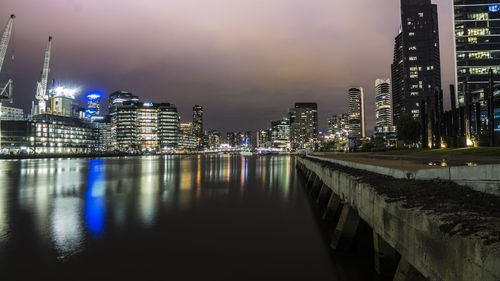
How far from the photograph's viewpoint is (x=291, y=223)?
2747cm

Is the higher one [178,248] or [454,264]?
[454,264]

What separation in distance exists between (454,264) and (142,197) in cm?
3786

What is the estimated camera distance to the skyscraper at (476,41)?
179m

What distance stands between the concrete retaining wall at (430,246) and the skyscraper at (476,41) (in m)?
192

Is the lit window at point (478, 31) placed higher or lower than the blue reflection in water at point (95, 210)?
higher

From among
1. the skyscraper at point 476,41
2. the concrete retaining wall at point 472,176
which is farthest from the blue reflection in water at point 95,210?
the skyscraper at point 476,41

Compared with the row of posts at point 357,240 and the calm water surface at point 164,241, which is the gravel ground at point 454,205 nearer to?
the row of posts at point 357,240

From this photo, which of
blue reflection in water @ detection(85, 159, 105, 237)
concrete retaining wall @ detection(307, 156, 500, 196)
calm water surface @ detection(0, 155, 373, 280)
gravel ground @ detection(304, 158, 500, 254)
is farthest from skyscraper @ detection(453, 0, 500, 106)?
gravel ground @ detection(304, 158, 500, 254)

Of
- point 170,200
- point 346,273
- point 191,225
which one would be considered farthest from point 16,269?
point 170,200

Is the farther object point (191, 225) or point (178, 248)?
point (191, 225)

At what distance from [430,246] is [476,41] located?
213 meters

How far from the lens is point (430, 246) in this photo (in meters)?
7.95

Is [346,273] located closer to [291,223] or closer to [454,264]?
[454,264]

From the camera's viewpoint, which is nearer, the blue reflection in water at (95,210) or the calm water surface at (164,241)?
the calm water surface at (164,241)
